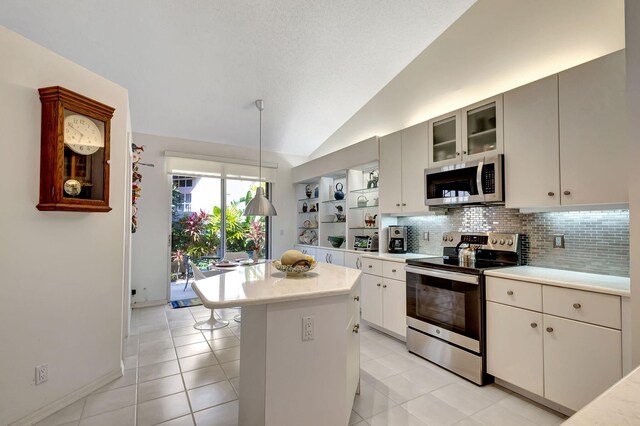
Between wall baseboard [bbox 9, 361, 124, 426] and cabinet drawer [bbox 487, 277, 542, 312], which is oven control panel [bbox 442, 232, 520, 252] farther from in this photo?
wall baseboard [bbox 9, 361, 124, 426]

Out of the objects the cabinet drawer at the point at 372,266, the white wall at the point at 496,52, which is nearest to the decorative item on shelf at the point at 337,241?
the cabinet drawer at the point at 372,266

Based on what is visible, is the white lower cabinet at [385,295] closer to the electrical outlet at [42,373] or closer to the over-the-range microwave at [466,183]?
the over-the-range microwave at [466,183]

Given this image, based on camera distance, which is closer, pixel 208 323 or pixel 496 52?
pixel 496 52

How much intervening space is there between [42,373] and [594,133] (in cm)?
402

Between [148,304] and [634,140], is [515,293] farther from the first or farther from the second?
[148,304]

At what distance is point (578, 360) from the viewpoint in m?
1.86

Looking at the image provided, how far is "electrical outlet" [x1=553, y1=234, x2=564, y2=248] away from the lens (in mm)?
2424

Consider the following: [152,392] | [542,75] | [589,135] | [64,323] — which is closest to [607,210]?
[589,135]

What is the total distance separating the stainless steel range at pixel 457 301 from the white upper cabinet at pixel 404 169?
63 centimetres

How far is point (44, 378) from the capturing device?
2.01 metres

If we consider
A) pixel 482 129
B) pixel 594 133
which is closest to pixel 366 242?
pixel 482 129

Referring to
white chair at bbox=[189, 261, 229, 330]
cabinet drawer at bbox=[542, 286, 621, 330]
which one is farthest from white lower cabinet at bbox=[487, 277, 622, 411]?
white chair at bbox=[189, 261, 229, 330]

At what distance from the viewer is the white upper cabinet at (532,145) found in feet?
7.37

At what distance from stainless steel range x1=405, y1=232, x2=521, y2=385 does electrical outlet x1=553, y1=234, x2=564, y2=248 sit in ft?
0.84
